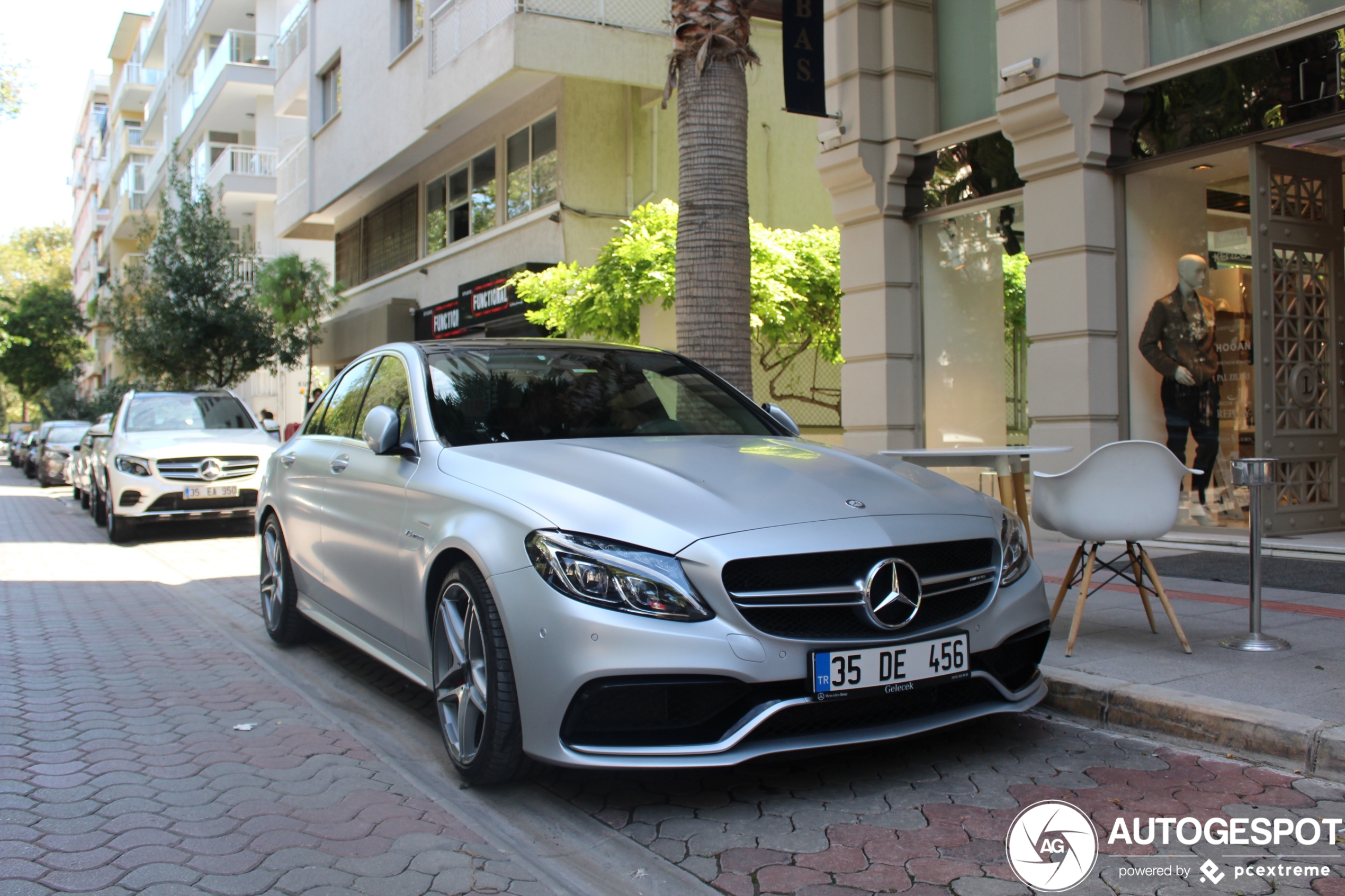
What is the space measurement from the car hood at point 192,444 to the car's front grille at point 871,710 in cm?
1075

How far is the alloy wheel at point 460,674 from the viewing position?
3.68 m

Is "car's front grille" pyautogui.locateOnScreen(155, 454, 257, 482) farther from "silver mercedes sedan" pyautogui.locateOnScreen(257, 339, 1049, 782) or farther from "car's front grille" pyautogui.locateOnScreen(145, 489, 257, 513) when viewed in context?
"silver mercedes sedan" pyautogui.locateOnScreen(257, 339, 1049, 782)

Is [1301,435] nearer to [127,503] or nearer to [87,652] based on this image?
[87,652]

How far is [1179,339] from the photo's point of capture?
9.20 meters

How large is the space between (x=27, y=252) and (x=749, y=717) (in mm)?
100511

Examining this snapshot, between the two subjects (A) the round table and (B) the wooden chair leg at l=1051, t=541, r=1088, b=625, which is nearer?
(B) the wooden chair leg at l=1051, t=541, r=1088, b=625

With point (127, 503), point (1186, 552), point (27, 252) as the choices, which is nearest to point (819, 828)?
point (1186, 552)

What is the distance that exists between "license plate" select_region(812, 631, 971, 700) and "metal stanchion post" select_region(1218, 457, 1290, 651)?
2.00 metres

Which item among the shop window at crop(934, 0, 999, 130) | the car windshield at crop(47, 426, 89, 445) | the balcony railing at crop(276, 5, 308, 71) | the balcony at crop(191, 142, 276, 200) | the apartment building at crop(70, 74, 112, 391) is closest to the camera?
the shop window at crop(934, 0, 999, 130)

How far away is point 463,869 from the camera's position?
311cm

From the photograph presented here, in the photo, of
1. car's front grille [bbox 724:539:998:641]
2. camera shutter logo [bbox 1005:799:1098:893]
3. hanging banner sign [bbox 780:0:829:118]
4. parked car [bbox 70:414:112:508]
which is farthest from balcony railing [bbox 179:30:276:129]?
camera shutter logo [bbox 1005:799:1098:893]

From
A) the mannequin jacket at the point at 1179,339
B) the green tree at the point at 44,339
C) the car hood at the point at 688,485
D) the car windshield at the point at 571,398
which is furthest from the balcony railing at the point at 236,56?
the car hood at the point at 688,485

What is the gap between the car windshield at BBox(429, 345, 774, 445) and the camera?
4.50 m

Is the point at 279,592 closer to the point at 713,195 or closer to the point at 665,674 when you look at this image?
the point at 665,674
